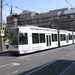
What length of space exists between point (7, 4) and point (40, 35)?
254 inches

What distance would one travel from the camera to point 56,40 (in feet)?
102

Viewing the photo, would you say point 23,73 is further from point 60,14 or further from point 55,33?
point 60,14

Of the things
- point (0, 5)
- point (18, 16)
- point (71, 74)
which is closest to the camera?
point (71, 74)

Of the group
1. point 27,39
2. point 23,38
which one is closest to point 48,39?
point 27,39

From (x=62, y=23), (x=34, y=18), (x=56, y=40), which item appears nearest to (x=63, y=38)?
(x=56, y=40)

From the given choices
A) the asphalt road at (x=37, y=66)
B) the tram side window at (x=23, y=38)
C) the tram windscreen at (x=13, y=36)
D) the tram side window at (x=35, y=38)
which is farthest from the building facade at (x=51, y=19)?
A: the asphalt road at (x=37, y=66)

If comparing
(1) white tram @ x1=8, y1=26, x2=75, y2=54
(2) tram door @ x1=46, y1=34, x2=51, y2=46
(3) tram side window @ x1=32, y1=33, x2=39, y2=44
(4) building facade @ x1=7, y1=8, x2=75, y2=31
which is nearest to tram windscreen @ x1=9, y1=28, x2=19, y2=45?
(1) white tram @ x1=8, y1=26, x2=75, y2=54

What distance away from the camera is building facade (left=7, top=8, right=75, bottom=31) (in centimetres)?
9525

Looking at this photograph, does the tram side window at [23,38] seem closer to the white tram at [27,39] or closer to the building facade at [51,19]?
the white tram at [27,39]

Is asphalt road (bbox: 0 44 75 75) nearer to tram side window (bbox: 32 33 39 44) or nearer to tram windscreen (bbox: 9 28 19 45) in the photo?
tram windscreen (bbox: 9 28 19 45)

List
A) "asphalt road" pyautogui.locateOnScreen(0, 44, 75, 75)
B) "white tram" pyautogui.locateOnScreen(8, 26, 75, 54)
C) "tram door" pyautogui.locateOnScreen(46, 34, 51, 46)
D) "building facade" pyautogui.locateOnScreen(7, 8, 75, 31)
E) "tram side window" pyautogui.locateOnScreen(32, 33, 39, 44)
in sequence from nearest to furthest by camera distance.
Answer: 1. "asphalt road" pyautogui.locateOnScreen(0, 44, 75, 75)
2. "white tram" pyautogui.locateOnScreen(8, 26, 75, 54)
3. "tram side window" pyautogui.locateOnScreen(32, 33, 39, 44)
4. "tram door" pyautogui.locateOnScreen(46, 34, 51, 46)
5. "building facade" pyautogui.locateOnScreen(7, 8, 75, 31)

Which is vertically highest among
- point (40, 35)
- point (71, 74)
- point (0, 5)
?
point (0, 5)

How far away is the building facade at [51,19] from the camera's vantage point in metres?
95.2

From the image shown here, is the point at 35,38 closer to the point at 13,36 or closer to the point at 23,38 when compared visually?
the point at 23,38
